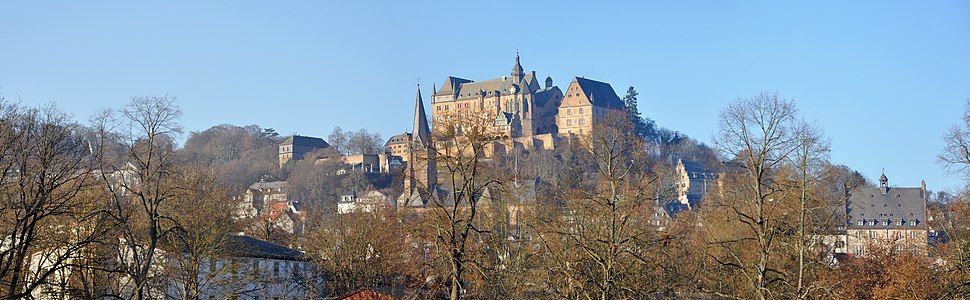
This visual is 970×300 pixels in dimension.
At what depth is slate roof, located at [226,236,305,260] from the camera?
38259mm

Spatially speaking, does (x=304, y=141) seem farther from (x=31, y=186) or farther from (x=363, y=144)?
(x=31, y=186)

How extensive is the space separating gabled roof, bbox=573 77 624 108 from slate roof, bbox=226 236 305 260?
12148 cm

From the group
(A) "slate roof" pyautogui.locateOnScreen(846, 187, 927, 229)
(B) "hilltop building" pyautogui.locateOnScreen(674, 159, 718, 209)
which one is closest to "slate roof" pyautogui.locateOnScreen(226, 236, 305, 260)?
(A) "slate roof" pyautogui.locateOnScreen(846, 187, 927, 229)

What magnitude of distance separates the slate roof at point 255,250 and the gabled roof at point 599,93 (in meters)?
121

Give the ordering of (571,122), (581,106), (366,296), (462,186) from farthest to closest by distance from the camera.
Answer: (571,122)
(581,106)
(366,296)
(462,186)

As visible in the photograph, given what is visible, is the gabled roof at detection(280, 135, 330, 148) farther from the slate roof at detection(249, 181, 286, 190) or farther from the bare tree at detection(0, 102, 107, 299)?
the bare tree at detection(0, 102, 107, 299)

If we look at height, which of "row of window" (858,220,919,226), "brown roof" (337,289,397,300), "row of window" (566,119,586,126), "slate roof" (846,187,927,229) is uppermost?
"row of window" (566,119,586,126)

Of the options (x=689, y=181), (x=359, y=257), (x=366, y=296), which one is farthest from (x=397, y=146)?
(x=366, y=296)

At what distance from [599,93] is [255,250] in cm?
12994

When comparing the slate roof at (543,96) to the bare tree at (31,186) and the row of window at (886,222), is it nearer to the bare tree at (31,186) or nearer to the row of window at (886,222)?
the row of window at (886,222)

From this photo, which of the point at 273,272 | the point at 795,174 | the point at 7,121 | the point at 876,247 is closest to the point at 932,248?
the point at 795,174

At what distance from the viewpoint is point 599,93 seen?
16938 cm

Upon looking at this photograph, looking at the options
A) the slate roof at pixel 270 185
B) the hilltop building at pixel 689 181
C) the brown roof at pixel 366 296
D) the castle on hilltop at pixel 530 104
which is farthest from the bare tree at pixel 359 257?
the castle on hilltop at pixel 530 104

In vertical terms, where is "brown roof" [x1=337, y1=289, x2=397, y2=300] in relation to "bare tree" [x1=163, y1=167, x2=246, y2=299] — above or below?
below
